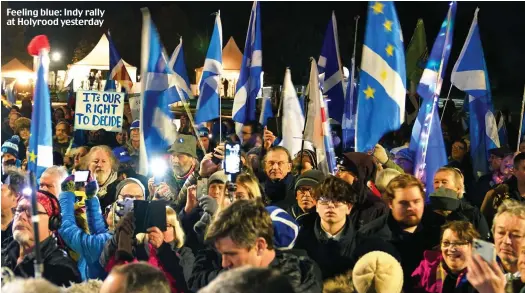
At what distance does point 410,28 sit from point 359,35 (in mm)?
4018

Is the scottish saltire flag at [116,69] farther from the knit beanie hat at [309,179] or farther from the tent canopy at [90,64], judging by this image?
the tent canopy at [90,64]

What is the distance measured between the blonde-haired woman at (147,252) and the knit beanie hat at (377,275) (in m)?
0.98

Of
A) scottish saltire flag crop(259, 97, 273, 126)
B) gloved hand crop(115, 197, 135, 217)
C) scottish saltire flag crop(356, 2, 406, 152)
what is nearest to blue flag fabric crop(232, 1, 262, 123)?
scottish saltire flag crop(259, 97, 273, 126)

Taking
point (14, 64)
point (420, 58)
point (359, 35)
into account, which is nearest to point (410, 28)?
point (359, 35)

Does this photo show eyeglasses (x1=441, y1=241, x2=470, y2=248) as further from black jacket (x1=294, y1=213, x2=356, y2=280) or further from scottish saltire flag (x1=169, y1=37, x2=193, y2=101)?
scottish saltire flag (x1=169, y1=37, x2=193, y2=101)

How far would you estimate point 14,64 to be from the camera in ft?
62.8

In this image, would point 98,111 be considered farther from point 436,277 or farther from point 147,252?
point 436,277

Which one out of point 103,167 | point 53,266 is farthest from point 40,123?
point 53,266

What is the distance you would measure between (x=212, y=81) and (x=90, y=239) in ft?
13.2

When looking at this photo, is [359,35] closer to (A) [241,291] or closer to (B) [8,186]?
(B) [8,186]

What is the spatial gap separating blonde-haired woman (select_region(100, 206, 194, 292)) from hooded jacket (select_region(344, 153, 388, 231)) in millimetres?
1160

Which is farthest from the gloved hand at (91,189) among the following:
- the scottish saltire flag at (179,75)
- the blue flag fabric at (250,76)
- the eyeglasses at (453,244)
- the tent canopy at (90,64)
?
the tent canopy at (90,64)

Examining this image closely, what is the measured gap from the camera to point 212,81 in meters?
8.71

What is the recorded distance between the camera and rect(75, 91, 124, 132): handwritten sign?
25.9ft
